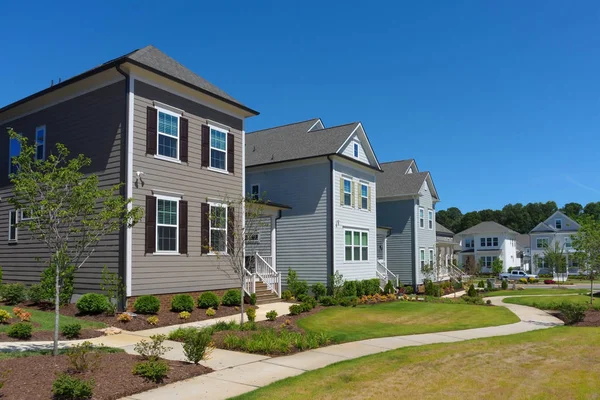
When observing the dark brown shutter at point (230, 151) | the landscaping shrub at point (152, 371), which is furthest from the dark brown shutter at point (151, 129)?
the landscaping shrub at point (152, 371)

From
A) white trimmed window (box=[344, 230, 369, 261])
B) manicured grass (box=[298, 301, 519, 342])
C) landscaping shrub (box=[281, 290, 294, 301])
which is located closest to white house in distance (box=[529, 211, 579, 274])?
white trimmed window (box=[344, 230, 369, 261])

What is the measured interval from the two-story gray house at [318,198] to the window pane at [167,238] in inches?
322

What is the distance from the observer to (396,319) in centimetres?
1808

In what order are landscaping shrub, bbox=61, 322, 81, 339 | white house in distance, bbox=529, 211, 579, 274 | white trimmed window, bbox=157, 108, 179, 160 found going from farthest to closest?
1. white house in distance, bbox=529, 211, 579, 274
2. white trimmed window, bbox=157, 108, 179, 160
3. landscaping shrub, bbox=61, 322, 81, 339

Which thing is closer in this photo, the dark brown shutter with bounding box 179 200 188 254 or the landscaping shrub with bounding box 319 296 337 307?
the dark brown shutter with bounding box 179 200 188 254

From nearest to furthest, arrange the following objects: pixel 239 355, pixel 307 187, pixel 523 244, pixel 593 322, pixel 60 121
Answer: pixel 239 355, pixel 593 322, pixel 60 121, pixel 307 187, pixel 523 244

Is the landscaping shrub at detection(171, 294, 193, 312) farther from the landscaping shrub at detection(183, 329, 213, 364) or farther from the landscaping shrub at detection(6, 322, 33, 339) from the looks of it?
the landscaping shrub at detection(183, 329, 213, 364)

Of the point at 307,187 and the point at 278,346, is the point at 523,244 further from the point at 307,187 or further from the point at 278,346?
the point at 278,346

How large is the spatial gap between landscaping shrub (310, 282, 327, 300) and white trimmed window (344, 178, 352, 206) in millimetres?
4747

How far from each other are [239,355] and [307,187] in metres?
16.0

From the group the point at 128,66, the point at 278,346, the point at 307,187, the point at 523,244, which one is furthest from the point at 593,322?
the point at 523,244

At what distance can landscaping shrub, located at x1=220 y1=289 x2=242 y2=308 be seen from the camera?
18.2 meters

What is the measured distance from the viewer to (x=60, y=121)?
18453 mm

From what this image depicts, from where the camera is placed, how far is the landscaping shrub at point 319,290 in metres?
24.6
